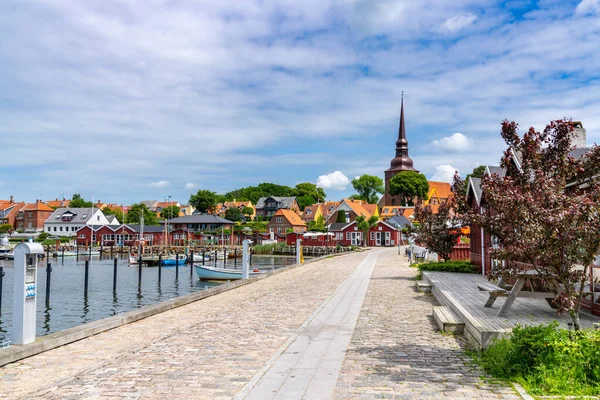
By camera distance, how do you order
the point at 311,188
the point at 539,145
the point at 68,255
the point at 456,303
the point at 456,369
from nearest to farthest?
1. the point at 456,369
2. the point at 539,145
3. the point at 456,303
4. the point at 68,255
5. the point at 311,188

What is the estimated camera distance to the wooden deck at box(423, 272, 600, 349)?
814cm

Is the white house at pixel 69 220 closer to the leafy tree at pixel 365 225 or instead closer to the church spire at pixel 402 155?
the leafy tree at pixel 365 225

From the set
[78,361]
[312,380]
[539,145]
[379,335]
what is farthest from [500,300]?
[78,361]

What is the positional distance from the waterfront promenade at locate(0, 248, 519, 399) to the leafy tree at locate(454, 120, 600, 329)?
167 centimetres

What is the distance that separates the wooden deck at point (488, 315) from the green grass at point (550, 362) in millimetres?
937

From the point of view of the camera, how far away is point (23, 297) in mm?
8367

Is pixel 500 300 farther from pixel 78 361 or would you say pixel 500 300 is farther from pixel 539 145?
pixel 78 361

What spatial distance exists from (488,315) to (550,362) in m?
3.82

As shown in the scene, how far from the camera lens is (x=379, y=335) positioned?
970cm

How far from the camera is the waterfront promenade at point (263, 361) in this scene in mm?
6191

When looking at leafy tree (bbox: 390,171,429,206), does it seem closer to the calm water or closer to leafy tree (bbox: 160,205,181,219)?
leafy tree (bbox: 160,205,181,219)

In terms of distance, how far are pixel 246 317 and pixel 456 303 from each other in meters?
4.96

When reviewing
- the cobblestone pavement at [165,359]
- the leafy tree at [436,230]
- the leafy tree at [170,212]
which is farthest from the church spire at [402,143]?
the cobblestone pavement at [165,359]

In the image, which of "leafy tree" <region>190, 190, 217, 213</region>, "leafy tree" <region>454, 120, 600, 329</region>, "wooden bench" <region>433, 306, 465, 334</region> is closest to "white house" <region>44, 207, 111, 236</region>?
"leafy tree" <region>190, 190, 217, 213</region>
